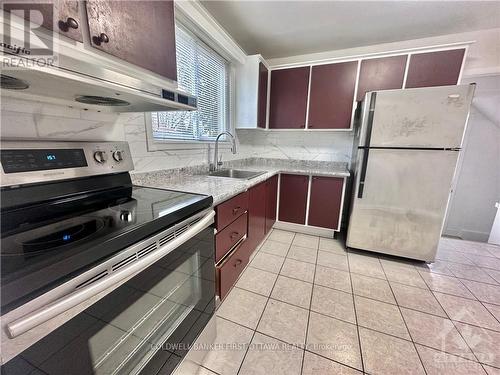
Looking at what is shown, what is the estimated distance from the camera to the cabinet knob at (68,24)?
610mm

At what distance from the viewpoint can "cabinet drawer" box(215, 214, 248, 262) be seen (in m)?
1.30

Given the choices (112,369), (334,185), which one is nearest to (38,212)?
(112,369)

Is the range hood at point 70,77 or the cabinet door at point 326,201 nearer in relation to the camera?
the range hood at point 70,77

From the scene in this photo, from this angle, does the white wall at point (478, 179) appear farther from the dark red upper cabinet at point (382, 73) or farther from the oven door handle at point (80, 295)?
the oven door handle at point (80, 295)

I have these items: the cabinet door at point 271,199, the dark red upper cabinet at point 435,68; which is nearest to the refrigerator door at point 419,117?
the dark red upper cabinet at point 435,68

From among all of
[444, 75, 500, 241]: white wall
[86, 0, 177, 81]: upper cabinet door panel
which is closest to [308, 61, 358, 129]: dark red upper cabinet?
[444, 75, 500, 241]: white wall

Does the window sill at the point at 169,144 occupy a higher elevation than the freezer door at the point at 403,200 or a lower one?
higher

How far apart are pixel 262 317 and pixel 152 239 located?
111 cm

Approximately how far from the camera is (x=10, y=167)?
0.70 meters

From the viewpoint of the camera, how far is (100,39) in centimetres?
72

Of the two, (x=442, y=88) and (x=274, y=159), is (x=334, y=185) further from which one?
(x=442, y=88)

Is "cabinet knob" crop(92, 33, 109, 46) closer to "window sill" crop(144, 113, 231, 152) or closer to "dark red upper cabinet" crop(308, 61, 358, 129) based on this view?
"window sill" crop(144, 113, 231, 152)

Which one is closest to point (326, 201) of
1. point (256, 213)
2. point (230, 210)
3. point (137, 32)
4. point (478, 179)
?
point (256, 213)

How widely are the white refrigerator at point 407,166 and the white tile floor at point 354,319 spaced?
322 mm
